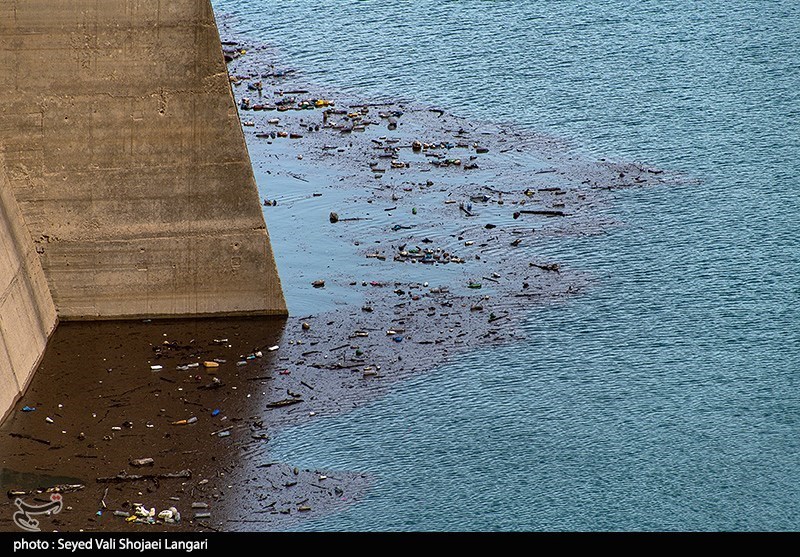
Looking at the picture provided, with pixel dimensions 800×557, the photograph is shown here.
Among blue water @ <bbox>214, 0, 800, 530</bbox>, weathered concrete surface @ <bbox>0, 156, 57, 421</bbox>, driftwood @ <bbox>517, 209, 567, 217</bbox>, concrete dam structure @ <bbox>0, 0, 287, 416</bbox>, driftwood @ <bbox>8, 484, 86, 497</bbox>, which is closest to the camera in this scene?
driftwood @ <bbox>8, 484, 86, 497</bbox>

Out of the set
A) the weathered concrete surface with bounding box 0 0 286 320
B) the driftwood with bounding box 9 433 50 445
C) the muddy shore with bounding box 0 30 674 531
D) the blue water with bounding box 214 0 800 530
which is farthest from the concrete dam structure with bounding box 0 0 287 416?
the blue water with bounding box 214 0 800 530

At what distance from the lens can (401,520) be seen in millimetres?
14102

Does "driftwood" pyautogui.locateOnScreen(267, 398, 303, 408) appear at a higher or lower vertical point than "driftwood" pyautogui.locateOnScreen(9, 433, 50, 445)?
lower

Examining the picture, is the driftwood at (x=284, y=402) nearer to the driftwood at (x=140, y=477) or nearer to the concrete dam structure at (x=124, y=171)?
the driftwood at (x=140, y=477)

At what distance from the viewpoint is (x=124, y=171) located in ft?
59.6

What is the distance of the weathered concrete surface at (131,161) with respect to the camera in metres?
17.8

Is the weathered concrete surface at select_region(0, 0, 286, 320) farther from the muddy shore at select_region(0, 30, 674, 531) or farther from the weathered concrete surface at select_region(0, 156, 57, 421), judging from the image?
the muddy shore at select_region(0, 30, 674, 531)

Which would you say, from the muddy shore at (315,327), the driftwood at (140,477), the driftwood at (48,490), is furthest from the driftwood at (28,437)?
the driftwood at (140,477)

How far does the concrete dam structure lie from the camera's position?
58.2ft

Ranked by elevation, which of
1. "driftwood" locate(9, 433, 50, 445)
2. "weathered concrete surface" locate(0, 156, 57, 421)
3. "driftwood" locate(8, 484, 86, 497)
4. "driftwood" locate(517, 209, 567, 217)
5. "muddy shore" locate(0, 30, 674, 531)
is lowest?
"driftwood" locate(517, 209, 567, 217)

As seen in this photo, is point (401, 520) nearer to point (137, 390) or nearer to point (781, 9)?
point (137, 390)

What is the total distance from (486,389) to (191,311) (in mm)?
4591

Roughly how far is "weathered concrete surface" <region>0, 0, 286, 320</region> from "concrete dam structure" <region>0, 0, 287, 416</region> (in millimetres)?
14
